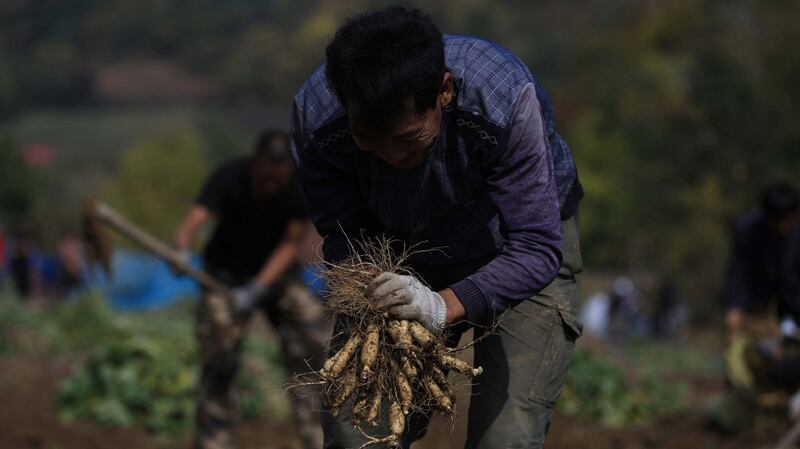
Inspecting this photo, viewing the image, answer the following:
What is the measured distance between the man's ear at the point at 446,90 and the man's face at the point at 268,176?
3.61 m

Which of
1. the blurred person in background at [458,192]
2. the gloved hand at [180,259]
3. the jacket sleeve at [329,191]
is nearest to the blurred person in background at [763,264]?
the gloved hand at [180,259]

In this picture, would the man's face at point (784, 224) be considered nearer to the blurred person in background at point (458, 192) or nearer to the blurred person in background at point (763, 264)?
the blurred person in background at point (763, 264)

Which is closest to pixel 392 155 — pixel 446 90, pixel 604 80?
pixel 446 90

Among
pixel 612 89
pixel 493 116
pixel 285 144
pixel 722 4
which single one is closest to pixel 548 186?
pixel 493 116

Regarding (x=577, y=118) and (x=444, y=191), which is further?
(x=577, y=118)

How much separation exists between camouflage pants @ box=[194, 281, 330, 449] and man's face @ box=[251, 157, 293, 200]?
0.57m

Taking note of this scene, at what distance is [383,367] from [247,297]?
377 centimetres

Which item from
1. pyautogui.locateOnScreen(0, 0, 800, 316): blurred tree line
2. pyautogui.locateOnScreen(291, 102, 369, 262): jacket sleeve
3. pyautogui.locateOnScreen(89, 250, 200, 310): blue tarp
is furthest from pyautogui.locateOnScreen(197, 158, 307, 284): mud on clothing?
pyautogui.locateOnScreen(89, 250, 200, 310): blue tarp

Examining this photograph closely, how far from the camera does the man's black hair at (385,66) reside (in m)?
2.94

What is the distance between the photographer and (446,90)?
3168mm

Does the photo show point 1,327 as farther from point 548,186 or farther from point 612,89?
point 612,89

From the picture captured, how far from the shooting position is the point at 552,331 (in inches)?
141

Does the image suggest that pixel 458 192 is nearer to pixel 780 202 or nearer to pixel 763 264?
pixel 780 202

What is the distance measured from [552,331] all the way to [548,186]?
52 centimetres
